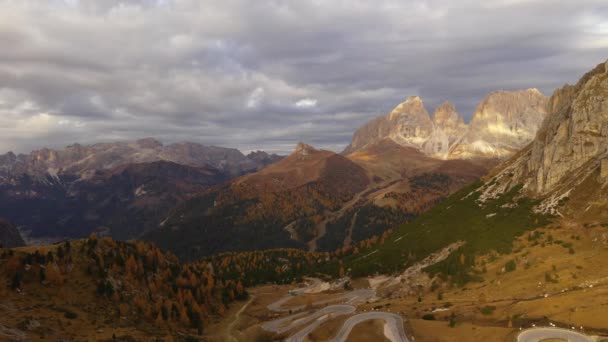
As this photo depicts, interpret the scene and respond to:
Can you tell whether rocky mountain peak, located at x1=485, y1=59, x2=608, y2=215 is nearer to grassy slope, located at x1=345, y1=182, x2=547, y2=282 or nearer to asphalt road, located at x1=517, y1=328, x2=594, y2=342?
grassy slope, located at x1=345, y1=182, x2=547, y2=282

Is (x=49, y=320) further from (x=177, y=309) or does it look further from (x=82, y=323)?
(x=177, y=309)

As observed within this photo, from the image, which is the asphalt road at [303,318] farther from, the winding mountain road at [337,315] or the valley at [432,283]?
the valley at [432,283]

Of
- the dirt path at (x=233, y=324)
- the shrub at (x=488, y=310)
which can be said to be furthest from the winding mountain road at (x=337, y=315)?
the shrub at (x=488, y=310)

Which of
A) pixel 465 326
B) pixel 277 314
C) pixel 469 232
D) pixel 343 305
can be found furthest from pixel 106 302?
pixel 469 232

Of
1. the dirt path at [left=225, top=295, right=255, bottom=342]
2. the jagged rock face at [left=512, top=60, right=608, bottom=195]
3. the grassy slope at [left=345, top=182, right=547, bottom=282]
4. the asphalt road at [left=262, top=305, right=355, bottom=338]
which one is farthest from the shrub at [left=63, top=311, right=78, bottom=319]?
the jagged rock face at [left=512, top=60, right=608, bottom=195]

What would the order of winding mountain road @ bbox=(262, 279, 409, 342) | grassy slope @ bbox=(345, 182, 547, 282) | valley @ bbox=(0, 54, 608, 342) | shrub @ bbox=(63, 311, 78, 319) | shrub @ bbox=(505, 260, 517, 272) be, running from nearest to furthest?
valley @ bbox=(0, 54, 608, 342) → shrub @ bbox=(63, 311, 78, 319) → winding mountain road @ bbox=(262, 279, 409, 342) → shrub @ bbox=(505, 260, 517, 272) → grassy slope @ bbox=(345, 182, 547, 282)
